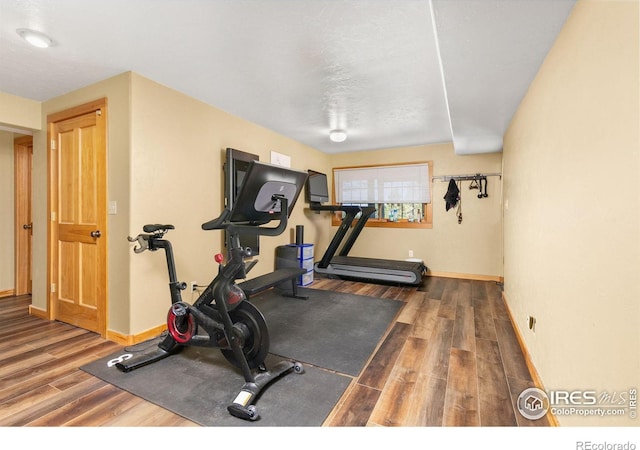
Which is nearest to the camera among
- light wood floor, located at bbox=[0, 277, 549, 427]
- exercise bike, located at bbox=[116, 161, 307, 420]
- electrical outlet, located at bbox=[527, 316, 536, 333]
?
light wood floor, located at bbox=[0, 277, 549, 427]

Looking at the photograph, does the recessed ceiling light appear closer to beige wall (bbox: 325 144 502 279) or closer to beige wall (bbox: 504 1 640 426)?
beige wall (bbox: 504 1 640 426)

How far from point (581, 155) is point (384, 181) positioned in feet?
14.7

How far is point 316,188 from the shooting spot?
18.4ft

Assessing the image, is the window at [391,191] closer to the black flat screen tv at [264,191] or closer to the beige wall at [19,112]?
the black flat screen tv at [264,191]

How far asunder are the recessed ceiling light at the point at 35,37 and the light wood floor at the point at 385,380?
2.37 metres

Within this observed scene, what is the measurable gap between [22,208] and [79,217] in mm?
2068

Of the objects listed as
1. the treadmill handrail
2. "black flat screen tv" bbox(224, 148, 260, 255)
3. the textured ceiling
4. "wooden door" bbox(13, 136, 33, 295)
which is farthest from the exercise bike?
"wooden door" bbox(13, 136, 33, 295)

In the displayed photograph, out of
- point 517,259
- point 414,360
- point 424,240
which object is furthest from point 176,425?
point 424,240

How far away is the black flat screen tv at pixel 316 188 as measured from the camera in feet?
18.0

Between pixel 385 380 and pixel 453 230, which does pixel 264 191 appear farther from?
pixel 453 230

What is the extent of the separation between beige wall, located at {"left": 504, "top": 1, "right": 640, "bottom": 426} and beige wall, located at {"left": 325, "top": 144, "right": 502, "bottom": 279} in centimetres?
312

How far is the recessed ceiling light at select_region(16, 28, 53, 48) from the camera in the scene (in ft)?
6.56

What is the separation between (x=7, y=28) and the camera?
77.7 inches

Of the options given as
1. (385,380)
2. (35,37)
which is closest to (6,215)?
(35,37)
